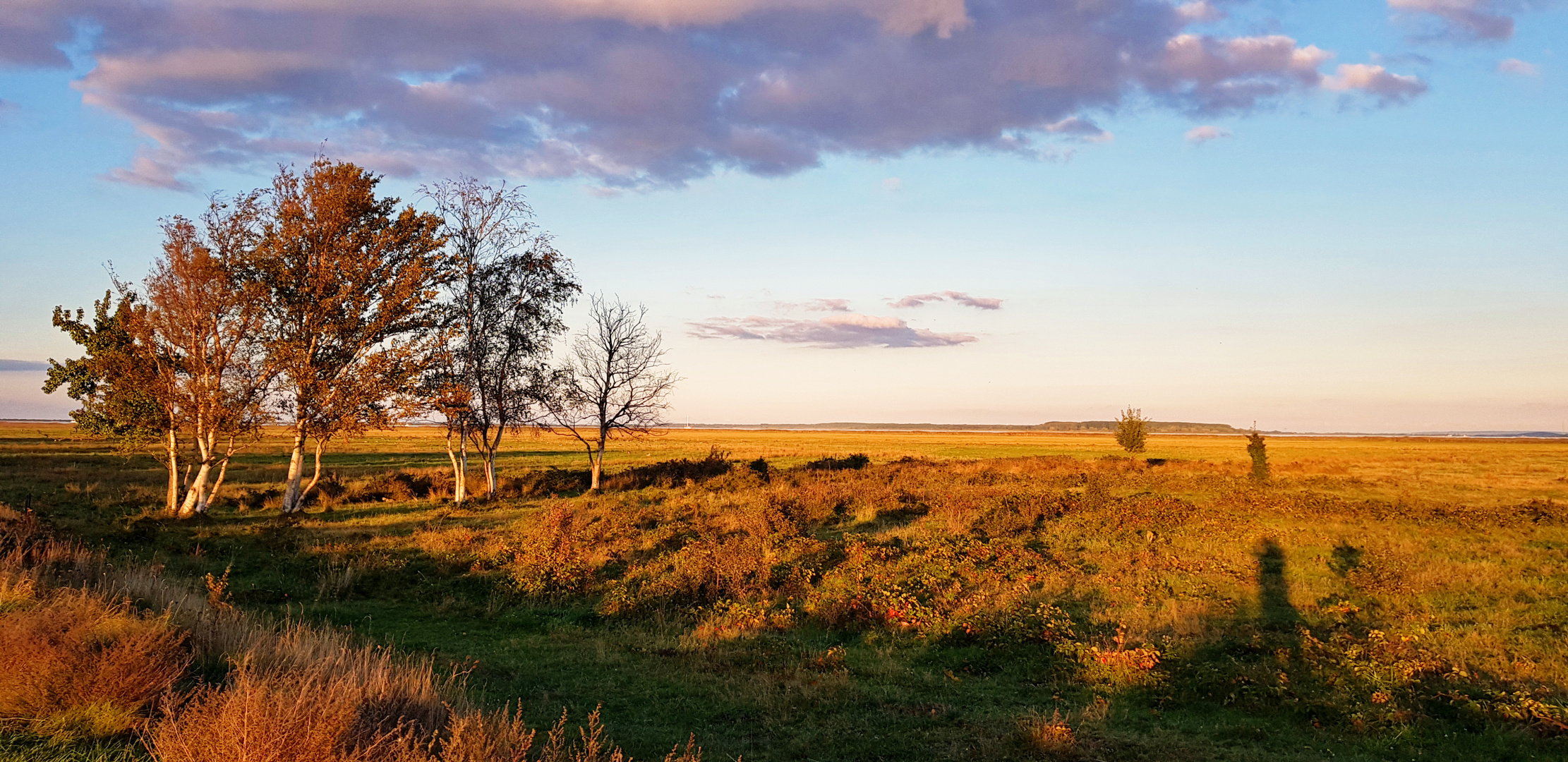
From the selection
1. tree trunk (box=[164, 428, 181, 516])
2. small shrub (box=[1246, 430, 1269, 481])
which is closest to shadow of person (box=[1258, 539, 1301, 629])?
small shrub (box=[1246, 430, 1269, 481])

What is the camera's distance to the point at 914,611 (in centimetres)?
1433

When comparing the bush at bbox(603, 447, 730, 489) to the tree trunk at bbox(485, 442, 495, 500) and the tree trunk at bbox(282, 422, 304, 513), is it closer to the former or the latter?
the tree trunk at bbox(485, 442, 495, 500)

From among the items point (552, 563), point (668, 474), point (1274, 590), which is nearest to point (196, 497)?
point (552, 563)

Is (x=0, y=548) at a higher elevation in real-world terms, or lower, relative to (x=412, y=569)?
higher

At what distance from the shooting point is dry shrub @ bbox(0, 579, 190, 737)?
21.1 ft

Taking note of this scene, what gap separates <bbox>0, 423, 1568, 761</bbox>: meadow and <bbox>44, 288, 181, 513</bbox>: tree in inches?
96.3

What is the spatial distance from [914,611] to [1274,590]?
26.8 feet

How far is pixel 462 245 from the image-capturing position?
3234cm

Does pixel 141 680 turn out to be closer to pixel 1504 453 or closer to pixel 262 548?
pixel 262 548

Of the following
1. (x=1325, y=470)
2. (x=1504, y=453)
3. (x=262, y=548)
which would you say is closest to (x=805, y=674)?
(x=262, y=548)

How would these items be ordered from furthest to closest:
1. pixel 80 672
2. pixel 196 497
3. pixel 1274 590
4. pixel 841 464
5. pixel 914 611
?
pixel 841 464 < pixel 196 497 < pixel 1274 590 < pixel 914 611 < pixel 80 672

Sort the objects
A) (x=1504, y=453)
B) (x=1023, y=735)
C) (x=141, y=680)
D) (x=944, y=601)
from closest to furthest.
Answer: (x=141, y=680) < (x=1023, y=735) < (x=944, y=601) < (x=1504, y=453)

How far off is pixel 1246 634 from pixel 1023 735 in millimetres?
6835

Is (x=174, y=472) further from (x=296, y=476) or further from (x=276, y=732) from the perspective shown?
(x=276, y=732)
